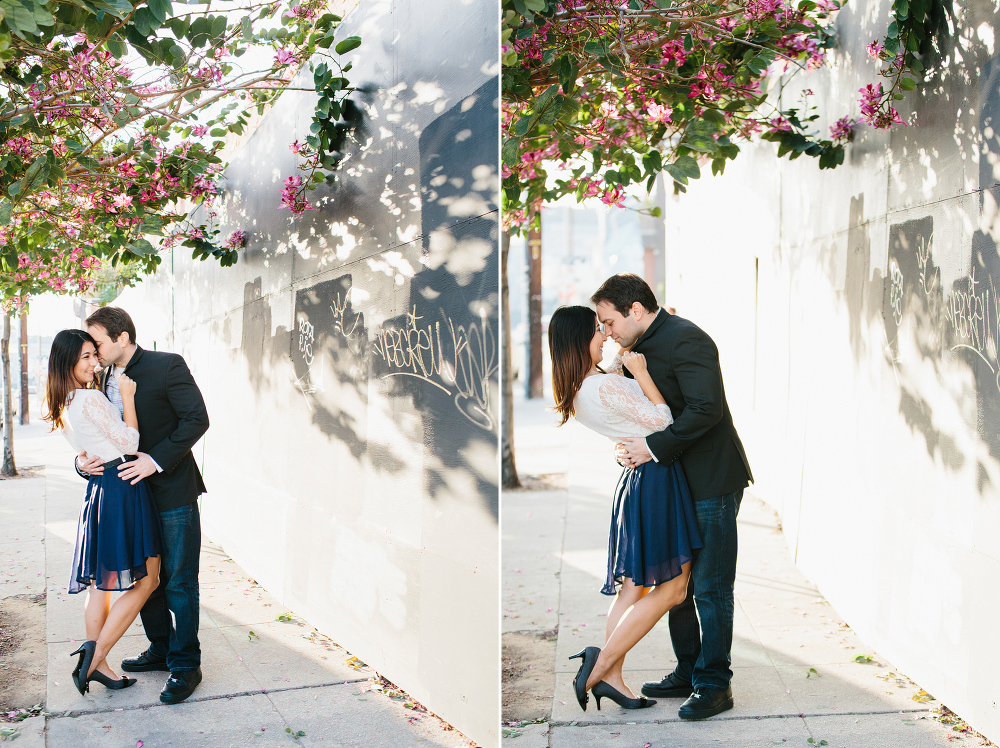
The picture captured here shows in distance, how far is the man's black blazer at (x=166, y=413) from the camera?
4027 millimetres

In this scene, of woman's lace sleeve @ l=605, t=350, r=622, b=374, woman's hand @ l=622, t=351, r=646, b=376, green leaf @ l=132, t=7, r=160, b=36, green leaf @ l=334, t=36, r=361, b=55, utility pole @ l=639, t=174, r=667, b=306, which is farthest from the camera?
utility pole @ l=639, t=174, r=667, b=306

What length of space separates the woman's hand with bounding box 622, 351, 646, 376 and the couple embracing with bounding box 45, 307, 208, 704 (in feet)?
6.94

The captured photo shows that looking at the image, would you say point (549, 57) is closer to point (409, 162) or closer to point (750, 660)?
point (409, 162)

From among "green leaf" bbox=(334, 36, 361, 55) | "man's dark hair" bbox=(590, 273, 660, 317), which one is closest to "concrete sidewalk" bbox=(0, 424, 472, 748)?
"man's dark hair" bbox=(590, 273, 660, 317)

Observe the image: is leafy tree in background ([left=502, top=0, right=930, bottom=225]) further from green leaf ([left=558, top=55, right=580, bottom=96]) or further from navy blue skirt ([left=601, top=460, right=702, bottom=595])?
navy blue skirt ([left=601, top=460, right=702, bottom=595])

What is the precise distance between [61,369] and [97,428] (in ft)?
1.03

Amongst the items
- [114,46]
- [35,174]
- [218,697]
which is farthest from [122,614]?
[114,46]

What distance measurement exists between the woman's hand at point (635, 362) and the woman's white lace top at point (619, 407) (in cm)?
6

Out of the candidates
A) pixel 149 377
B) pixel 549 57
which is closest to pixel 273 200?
pixel 149 377

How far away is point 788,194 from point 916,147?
108 inches

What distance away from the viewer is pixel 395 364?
3850mm

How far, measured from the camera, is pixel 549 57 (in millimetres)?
3971

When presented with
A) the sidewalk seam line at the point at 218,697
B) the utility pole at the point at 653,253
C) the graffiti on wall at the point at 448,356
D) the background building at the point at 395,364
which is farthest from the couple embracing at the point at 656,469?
the utility pole at the point at 653,253

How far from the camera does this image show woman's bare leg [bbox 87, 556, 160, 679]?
154 inches
